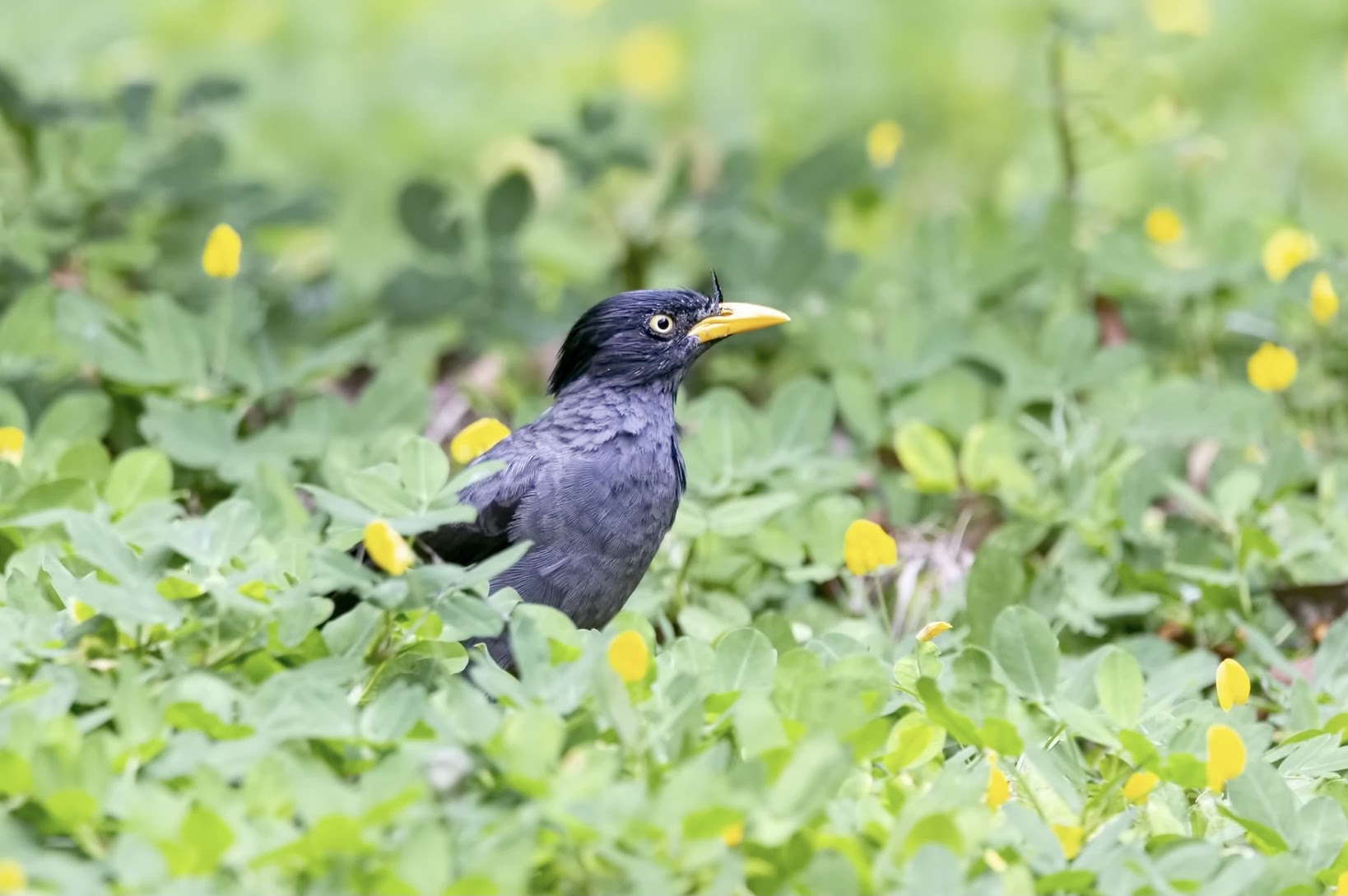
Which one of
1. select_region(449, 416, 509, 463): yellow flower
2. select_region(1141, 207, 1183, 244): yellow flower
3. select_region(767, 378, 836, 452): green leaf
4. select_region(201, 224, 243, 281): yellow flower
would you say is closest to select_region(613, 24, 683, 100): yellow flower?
select_region(1141, 207, 1183, 244): yellow flower

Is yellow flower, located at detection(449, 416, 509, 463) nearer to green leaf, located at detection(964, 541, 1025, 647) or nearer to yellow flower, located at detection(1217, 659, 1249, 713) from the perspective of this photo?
green leaf, located at detection(964, 541, 1025, 647)

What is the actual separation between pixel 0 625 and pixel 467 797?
2.98 ft

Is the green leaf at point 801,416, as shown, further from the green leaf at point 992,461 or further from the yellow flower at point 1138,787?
the yellow flower at point 1138,787

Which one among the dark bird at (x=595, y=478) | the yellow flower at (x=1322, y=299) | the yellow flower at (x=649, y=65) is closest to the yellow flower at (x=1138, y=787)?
the dark bird at (x=595, y=478)

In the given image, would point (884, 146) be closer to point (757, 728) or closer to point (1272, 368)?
Answer: point (1272, 368)

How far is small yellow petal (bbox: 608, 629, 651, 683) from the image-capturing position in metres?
2.70

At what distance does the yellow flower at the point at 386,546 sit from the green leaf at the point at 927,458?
6.61 feet

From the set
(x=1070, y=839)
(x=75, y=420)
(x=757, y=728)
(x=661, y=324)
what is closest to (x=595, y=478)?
(x=661, y=324)

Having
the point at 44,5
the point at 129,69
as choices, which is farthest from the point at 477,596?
the point at 44,5

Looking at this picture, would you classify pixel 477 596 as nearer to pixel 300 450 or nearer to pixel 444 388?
pixel 300 450

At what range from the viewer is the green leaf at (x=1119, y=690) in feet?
9.95

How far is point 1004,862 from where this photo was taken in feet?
8.84

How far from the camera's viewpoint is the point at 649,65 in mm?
7832

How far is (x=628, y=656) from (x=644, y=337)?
1.39 meters
